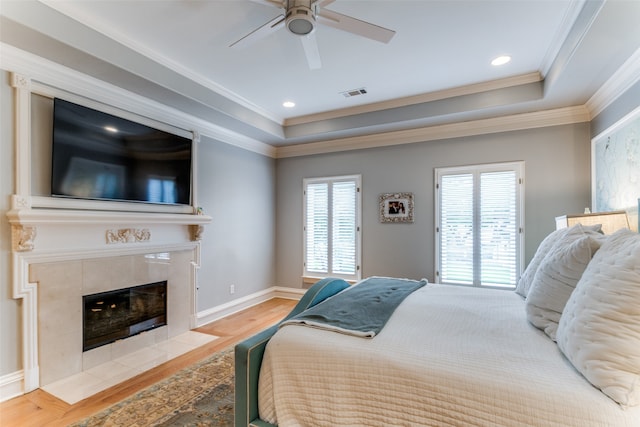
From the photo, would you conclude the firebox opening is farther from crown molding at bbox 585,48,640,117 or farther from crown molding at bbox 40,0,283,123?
crown molding at bbox 585,48,640,117

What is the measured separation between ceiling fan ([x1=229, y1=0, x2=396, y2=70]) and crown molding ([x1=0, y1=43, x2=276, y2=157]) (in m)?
1.60

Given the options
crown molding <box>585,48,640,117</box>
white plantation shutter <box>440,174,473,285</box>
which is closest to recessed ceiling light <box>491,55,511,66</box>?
crown molding <box>585,48,640,117</box>

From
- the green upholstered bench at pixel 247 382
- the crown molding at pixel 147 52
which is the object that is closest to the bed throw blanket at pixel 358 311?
the green upholstered bench at pixel 247 382

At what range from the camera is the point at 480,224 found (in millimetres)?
3863

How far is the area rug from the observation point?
6.36 feet

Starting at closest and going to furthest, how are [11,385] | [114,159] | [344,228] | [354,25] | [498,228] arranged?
[354,25] < [11,385] < [114,159] < [498,228] < [344,228]

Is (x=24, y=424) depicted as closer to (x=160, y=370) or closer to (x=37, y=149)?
(x=160, y=370)

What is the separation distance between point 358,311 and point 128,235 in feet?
8.05

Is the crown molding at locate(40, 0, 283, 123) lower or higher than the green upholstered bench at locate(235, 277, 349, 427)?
higher

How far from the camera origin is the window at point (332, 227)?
4.68m

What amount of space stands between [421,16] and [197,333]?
152 inches

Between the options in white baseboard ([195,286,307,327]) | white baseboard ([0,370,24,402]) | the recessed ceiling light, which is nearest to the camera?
white baseboard ([0,370,24,402])

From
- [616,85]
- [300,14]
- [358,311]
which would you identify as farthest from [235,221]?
[616,85]

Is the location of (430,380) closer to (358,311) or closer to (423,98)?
(358,311)
